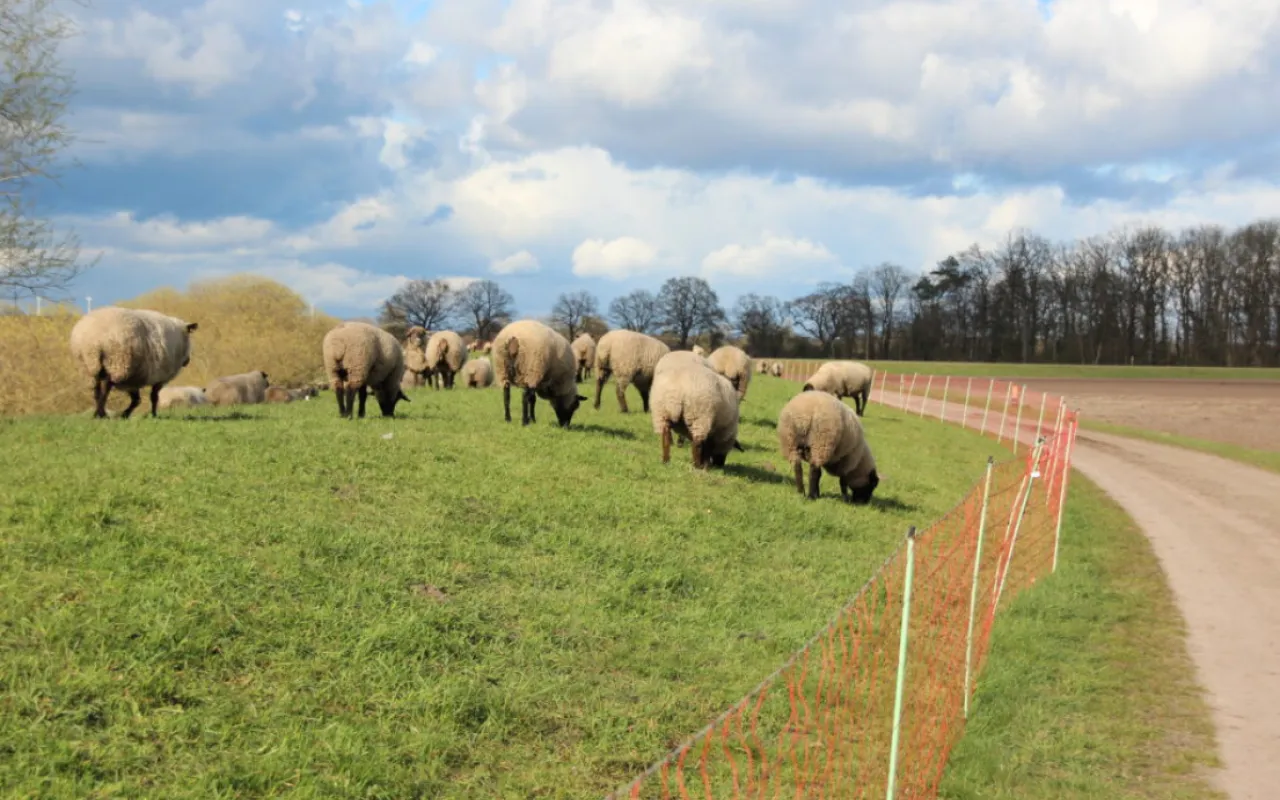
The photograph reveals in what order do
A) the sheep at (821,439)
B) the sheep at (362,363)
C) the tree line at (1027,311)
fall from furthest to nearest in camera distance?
the tree line at (1027,311) → the sheep at (362,363) → the sheep at (821,439)

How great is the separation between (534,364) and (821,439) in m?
5.18

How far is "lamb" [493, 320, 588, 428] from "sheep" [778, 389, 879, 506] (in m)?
4.24

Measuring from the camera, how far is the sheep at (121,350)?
13.1m

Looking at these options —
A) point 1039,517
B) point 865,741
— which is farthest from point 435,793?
point 1039,517

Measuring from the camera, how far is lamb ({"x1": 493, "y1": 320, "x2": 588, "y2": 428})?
49.9 feet

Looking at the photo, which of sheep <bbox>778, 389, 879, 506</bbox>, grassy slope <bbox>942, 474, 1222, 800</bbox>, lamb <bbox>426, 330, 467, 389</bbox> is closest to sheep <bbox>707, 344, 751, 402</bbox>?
lamb <bbox>426, 330, 467, 389</bbox>

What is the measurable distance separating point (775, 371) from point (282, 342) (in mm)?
25924

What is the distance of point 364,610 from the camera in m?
6.15

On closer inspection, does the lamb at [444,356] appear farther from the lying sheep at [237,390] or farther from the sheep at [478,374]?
the lying sheep at [237,390]

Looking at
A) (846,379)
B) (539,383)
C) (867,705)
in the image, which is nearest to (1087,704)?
(867,705)

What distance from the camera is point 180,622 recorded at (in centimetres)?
536

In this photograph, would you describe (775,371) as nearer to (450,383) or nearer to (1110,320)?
(450,383)

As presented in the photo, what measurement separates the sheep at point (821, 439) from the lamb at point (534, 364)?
13.9 feet

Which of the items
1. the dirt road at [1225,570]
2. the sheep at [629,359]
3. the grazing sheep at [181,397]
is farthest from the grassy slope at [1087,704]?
the grazing sheep at [181,397]
